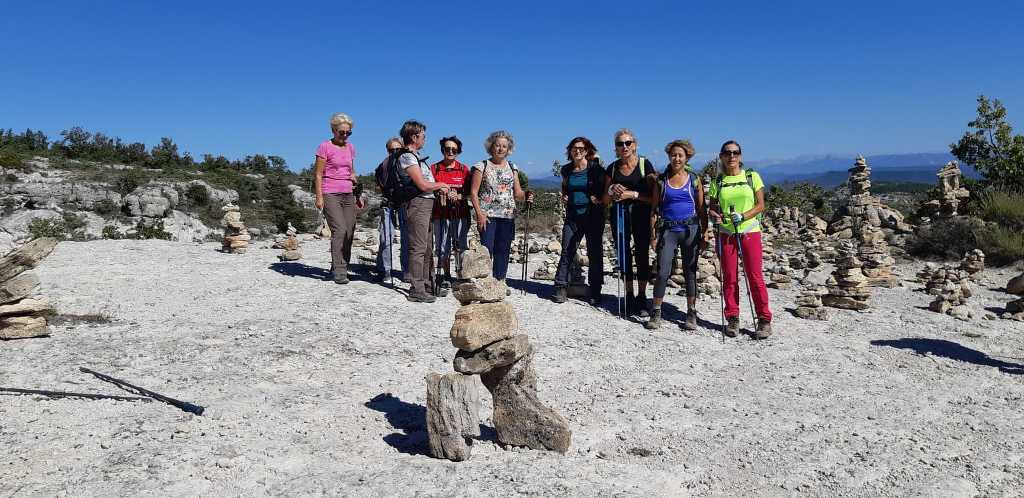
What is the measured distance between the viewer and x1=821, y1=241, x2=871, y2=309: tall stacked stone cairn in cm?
1003

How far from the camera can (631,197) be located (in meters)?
8.20

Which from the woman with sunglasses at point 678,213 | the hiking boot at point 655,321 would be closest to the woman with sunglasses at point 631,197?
the woman with sunglasses at point 678,213

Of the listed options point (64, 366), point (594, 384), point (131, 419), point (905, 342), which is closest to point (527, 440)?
point (594, 384)

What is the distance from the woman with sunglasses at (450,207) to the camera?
28.1 feet

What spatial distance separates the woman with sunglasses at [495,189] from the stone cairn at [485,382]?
394cm

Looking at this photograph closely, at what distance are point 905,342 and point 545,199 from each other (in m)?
19.0

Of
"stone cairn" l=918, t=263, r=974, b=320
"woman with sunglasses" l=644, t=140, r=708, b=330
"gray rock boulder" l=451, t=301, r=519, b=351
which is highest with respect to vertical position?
"woman with sunglasses" l=644, t=140, r=708, b=330

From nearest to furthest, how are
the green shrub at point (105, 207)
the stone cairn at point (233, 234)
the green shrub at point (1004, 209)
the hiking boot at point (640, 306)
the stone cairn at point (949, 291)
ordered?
1. the hiking boot at point (640, 306)
2. the stone cairn at point (949, 291)
3. the stone cairn at point (233, 234)
4. the green shrub at point (1004, 209)
5. the green shrub at point (105, 207)

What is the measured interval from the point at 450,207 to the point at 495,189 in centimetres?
76

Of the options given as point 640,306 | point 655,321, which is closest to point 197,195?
point 640,306

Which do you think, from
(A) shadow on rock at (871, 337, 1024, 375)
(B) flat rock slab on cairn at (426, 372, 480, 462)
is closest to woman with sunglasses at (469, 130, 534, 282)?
(B) flat rock slab on cairn at (426, 372, 480, 462)

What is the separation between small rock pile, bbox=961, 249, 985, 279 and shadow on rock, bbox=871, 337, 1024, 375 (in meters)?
5.82

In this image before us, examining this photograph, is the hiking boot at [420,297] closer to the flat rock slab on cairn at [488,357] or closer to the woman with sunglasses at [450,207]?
the woman with sunglasses at [450,207]

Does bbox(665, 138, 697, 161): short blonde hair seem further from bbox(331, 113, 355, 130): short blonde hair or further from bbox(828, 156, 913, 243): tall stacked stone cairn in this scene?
bbox(828, 156, 913, 243): tall stacked stone cairn
